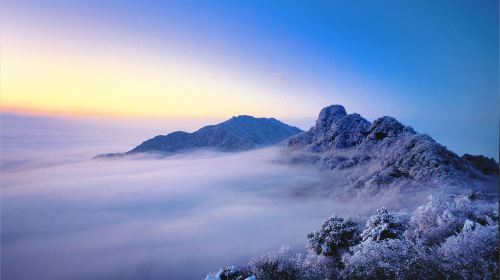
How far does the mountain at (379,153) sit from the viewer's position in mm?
56031

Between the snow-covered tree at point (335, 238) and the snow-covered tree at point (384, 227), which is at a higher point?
the snow-covered tree at point (384, 227)

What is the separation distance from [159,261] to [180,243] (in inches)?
364

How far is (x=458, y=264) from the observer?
13359 millimetres

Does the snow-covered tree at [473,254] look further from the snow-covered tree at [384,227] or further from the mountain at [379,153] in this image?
the mountain at [379,153]

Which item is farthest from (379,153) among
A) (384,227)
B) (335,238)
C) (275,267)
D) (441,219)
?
(275,267)

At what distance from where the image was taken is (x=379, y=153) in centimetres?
7888

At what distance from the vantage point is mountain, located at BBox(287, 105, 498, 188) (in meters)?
56.0

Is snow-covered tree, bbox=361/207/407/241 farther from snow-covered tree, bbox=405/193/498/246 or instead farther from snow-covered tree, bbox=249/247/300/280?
snow-covered tree, bbox=249/247/300/280

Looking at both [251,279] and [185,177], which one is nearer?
[251,279]

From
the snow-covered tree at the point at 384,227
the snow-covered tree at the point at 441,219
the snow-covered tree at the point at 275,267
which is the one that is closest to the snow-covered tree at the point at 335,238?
the snow-covered tree at the point at 384,227

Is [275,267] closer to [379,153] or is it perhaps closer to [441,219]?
[441,219]

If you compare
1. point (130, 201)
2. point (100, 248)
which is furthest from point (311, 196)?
point (130, 201)

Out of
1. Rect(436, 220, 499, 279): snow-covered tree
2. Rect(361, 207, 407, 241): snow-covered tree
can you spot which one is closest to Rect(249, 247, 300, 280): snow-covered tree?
Rect(361, 207, 407, 241): snow-covered tree

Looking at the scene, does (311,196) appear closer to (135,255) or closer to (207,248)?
(207,248)
